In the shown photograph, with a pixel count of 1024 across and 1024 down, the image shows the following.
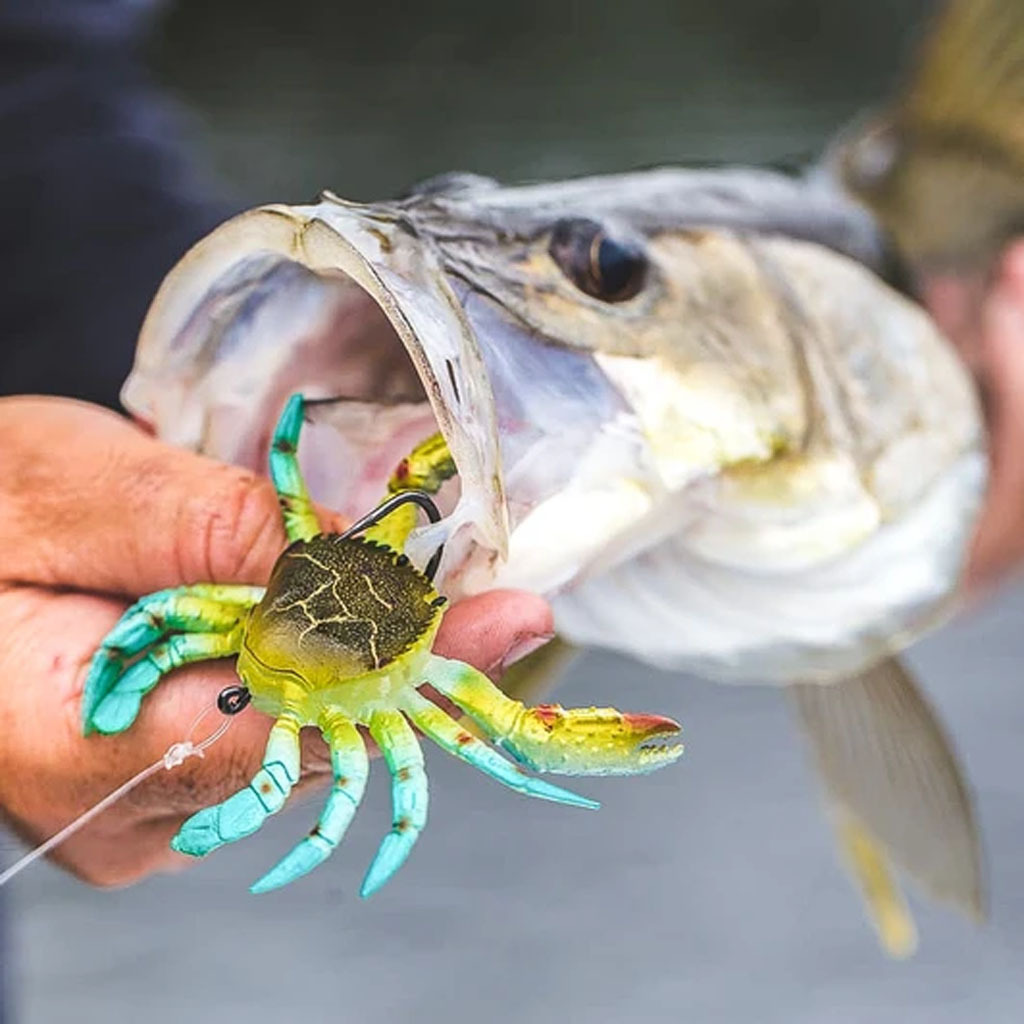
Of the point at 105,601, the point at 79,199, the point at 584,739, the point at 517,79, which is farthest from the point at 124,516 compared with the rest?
the point at 517,79

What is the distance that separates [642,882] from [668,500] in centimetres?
34

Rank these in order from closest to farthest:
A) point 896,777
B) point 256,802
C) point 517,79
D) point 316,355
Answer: point 256,802
point 316,355
point 896,777
point 517,79

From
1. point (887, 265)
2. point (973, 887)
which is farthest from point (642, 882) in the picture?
point (887, 265)

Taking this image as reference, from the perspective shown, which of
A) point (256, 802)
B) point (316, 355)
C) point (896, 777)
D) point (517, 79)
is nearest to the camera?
point (256, 802)

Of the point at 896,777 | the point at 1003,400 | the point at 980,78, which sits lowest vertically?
the point at 896,777

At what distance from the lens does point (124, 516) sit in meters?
0.30

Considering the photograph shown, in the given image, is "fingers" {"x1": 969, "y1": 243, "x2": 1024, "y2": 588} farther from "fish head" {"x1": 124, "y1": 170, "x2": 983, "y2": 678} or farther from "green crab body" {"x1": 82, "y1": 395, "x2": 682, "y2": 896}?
"green crab body" {"x1": 82, "y1": 395, "x2": 682, "y2": 896}

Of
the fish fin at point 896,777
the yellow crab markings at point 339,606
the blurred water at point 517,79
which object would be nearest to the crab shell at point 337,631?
the yellow crab markings at point 339,606

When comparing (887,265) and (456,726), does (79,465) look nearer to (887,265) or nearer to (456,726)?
(456,726)

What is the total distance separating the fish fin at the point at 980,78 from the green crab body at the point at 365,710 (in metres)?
0.51

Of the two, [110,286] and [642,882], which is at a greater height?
[110,286]

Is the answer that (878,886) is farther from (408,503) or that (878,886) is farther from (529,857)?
(408,503)

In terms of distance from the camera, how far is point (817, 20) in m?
1.17

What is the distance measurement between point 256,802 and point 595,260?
0.71 feet
